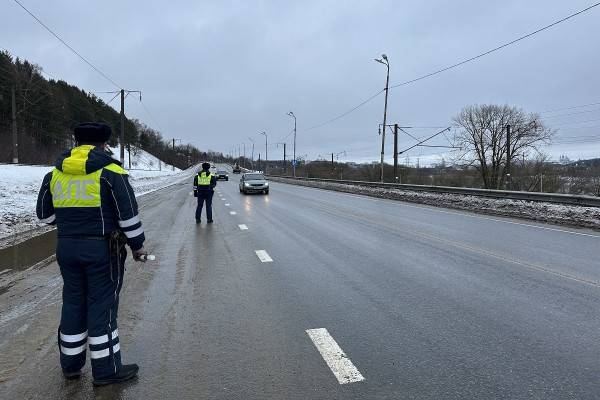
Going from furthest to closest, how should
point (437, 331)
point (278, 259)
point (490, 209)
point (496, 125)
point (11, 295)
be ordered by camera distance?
1. point (496, 125)
2. point (490, 209)
3. point (278, 259)
4. point (11, 295)
5. point (437, 331)

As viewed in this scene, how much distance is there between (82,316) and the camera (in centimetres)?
370

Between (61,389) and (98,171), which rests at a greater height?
(98,171)

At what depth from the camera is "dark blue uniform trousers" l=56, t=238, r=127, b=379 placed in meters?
3.56

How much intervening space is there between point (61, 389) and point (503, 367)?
3.50m

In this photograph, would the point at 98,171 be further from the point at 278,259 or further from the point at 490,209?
the point at 490,209

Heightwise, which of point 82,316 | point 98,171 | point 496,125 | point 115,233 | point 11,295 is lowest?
point 11,295

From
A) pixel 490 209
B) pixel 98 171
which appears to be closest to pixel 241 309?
pixel 98 171

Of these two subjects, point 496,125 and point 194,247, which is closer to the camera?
point 194,247

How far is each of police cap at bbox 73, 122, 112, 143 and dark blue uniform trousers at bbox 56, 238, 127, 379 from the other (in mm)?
805

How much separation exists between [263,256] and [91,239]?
528 centimetres

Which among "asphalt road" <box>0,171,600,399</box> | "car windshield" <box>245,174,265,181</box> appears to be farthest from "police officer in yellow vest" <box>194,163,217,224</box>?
"car windshield" <box>245,174,265,181</box>

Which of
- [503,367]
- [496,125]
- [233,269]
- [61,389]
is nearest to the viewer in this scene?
[61,389]

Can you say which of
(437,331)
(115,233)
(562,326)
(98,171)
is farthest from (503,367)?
(98,171)

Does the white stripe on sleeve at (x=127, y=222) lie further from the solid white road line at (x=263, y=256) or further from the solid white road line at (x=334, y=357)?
the solid white road line at (x=263, y=256)
